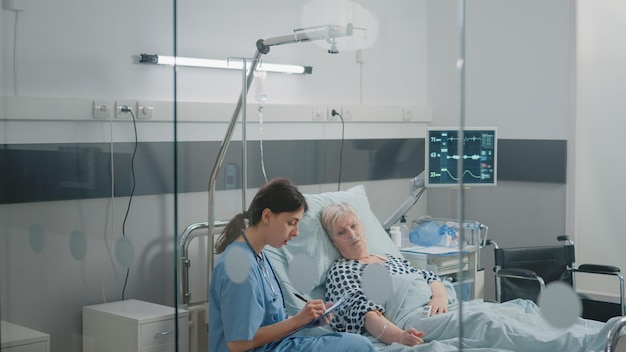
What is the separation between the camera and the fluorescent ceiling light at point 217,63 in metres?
2.25

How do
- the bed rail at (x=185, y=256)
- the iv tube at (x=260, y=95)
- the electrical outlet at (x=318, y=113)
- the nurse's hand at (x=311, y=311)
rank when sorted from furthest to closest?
the bed rail at (x=185, y=256)
the iv tube at (x=260, y=95)
the electrical outlet at (x=318, y=113)
the nurse's hand at (x=311, y=311)

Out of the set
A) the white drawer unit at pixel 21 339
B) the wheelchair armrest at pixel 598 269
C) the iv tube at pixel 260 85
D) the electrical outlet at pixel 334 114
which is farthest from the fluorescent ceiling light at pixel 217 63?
the white drawer unit at pixel 21 339

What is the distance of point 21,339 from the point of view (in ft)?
9.02

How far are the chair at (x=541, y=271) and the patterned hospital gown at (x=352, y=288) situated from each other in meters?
0.24

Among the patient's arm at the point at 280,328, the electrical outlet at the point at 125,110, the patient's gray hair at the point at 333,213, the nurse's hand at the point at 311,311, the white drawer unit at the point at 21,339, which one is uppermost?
the electrical outlet at the point at 125,110

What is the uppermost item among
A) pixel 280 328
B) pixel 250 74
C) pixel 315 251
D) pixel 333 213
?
pixel 250 74

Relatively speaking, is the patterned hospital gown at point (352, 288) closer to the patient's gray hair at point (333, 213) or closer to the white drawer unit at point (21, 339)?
the patient's gray hair at point (333, 213)

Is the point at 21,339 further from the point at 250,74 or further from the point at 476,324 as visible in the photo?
the point at 476,324

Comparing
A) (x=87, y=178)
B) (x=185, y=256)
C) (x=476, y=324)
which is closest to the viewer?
(x=476, y=324)

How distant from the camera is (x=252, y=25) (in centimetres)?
238

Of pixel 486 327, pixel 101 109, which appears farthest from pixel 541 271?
pixel 101 109

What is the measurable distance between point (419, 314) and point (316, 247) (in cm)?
34

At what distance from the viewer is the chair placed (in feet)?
→ 5.73

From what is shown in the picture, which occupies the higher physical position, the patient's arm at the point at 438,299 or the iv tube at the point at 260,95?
the iv tube at the point at 260,95
